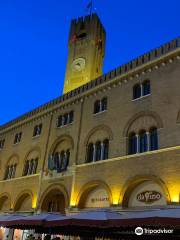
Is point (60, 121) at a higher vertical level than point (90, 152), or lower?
higher

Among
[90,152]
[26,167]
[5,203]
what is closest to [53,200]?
[26,167]

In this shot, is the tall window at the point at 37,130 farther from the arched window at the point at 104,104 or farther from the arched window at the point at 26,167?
the arched window at the point at 104,104

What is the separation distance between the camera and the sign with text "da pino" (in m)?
15.9

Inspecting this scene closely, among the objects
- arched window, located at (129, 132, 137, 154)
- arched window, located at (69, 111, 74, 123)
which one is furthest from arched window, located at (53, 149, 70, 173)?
arched window, located at (129, 132, 137, 154)

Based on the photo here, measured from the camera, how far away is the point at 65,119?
81.1ft

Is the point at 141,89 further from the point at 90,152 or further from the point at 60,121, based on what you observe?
the point at 60,121

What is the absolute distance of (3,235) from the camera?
2516cm

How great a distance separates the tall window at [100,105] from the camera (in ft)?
70.9

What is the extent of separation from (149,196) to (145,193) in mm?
330

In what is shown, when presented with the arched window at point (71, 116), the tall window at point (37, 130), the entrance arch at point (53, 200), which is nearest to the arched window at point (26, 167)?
the tall window at point (37, 130)

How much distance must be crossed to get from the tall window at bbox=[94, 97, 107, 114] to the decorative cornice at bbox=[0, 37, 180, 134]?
33.6 inches

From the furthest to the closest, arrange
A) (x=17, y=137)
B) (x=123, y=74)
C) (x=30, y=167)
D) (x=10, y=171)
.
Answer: (x=17, y=137) < (x=10, y=171) < (x=30, y=167) < (x=123, y=74)

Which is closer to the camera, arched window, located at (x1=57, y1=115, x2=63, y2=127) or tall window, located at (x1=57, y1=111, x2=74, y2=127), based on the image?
tall window, located at (x1=57, y1=111, x2=74, y2=127)

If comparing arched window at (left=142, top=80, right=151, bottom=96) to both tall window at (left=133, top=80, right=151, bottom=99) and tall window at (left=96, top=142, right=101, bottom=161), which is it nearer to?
tall window at (left=133, top=80, right=151, bottom=99)
